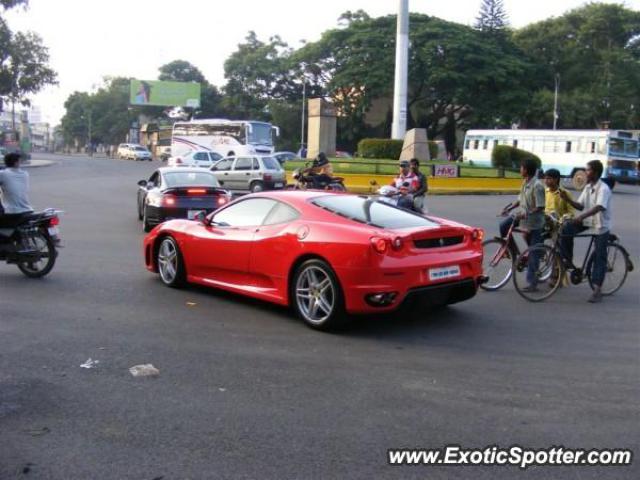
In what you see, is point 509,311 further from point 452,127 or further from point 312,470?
point 452,127

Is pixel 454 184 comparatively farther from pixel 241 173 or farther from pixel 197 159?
pixel 197 159

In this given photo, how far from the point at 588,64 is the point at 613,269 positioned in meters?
59.7

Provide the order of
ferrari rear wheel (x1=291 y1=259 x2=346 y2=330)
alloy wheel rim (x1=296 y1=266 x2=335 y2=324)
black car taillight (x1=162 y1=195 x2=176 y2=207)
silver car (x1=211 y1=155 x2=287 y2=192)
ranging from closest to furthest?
ferrari rear wheel (x1=291 y1=259 x2=346 y2=330) → alloy wheel rim (x1=296 y1=266 x2=335 y2=324) → black car taillight (x1=162 y1=195 x2=176 y2=207) → silver car (x1=211 y1=155 x2=287 y2=192)

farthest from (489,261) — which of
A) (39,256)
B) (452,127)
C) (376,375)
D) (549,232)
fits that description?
(452,127)

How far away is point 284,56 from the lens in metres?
72.6

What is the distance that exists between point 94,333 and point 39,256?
314 centimetres

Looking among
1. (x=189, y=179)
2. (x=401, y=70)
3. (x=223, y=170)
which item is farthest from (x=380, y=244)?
(x=401, y=70)

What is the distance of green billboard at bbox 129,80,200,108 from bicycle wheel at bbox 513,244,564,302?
86.7 meters

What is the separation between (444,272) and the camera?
686 centimetres

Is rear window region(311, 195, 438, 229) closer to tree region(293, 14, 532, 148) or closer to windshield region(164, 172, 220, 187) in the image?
windshield region(164, 172, 220, 187)

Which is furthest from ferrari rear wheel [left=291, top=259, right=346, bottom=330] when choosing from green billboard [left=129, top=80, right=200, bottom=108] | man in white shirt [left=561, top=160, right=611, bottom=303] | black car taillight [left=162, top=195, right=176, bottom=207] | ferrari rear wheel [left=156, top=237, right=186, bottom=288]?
green billboard [left=129, top=80, right=200, bottom=108]

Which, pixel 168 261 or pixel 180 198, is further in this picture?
pixel 180 198

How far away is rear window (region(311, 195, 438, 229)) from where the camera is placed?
7.07 meters

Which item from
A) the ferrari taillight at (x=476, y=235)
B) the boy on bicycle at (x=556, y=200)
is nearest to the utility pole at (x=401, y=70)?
the boy on bicycle at (x=556, y=200)
